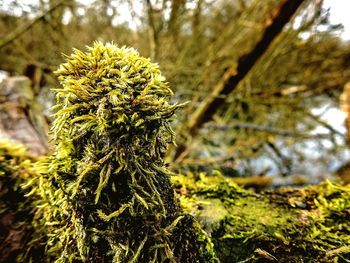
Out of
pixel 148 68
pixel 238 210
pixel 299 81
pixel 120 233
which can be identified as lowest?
pixel 238 210

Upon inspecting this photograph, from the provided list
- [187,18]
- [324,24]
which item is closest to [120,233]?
[187,18]

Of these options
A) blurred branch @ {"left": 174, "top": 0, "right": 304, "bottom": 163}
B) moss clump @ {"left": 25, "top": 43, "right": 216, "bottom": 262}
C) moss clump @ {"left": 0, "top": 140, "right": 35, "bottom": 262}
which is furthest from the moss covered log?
blurred branch @ {"left": 174, "top": 0, "right": 304, "bottom": 163}

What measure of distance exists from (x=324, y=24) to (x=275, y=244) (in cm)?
309

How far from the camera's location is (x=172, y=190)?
1.10 m

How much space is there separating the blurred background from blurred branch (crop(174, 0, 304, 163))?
11mm

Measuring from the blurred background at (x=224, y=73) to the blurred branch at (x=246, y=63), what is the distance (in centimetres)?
1

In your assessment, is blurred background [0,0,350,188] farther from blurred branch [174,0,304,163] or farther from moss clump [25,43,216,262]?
moss clump [25,43,216,262]

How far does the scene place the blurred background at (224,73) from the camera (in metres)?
3.07

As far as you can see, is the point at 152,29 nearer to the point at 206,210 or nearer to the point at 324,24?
the point at 324,24

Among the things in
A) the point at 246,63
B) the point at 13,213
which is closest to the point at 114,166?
the point at 13,213

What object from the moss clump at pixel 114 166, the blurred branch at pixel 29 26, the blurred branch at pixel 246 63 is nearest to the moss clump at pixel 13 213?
the moss clump at pixel 114 166

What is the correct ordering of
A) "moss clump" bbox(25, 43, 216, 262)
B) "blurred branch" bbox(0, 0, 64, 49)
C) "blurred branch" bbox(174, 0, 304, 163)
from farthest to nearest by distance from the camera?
"blurred branch" bbox(0, 0, 64, 49) → "blurred branch" bbox(174, 0, 304, 163) → "moss clump" bbox(25, 43, 216, 262)

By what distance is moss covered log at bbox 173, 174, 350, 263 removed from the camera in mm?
1169

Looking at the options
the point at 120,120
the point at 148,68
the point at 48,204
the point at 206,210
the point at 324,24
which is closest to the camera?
the point at 120,120
